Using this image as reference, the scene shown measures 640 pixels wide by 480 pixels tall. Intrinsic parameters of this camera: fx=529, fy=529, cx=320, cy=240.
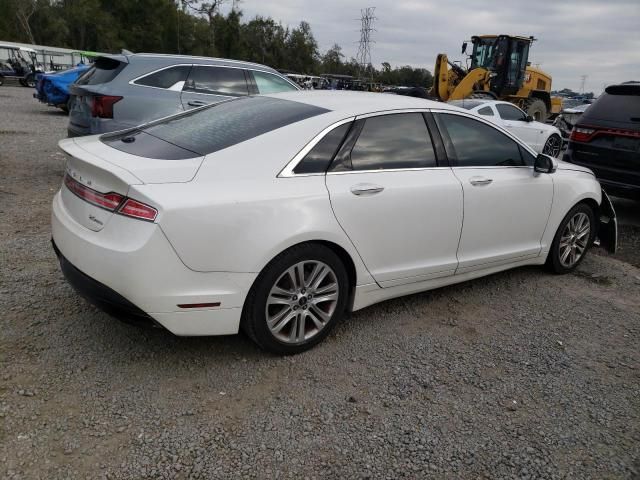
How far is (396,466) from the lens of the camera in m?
2.39

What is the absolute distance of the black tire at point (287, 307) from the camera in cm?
291

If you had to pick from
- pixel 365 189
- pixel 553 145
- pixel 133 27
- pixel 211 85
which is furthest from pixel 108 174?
pixel 133 27

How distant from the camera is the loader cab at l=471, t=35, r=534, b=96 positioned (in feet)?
58.2

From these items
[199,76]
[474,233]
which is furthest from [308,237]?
[199,76]

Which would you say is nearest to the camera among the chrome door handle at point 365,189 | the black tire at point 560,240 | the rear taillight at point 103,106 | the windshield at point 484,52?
the chrome door handle at point 365,189

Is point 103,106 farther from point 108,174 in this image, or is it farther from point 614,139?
point 614,139

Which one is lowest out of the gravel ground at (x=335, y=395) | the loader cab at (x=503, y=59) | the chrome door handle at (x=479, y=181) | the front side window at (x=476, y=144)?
the gravel ground at (x=335, y=395)

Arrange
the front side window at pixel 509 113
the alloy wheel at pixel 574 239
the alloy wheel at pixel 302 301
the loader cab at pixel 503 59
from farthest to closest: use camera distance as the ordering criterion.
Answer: the loader cab at pixel 503 59 < the front side window at pixel 509 113 < the alloy wheel at pixel 574 239 < the alloy wheel at pixel 302 301

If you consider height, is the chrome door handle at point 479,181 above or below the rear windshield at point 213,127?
below

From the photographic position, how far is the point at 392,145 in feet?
11.6

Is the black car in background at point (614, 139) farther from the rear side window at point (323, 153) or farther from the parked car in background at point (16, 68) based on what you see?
the parked car in background at point (16, 68)

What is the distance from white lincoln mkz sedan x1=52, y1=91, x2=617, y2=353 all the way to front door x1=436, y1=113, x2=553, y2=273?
14mm

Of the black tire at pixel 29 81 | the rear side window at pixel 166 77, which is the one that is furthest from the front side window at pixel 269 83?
the black tire at pixel 29 81

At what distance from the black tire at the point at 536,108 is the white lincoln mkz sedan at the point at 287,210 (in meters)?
16.4
